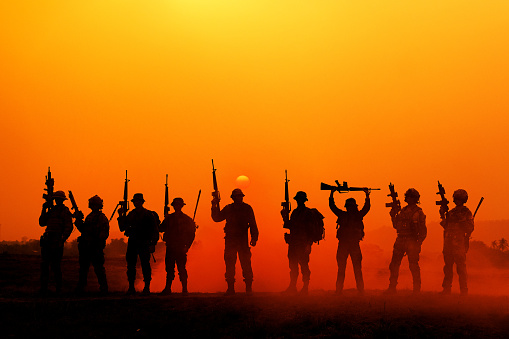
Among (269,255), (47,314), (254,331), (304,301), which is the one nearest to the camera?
(254,331)

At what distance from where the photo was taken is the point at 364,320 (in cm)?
1254

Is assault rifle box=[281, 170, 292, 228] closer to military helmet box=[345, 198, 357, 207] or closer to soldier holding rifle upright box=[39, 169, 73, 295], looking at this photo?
military helmet box=[345, 198, 357, 207]

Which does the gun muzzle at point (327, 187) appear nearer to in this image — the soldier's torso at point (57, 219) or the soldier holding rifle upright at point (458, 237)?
the soldier holding rifle upright at point (458, 237)

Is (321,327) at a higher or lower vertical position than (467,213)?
lower

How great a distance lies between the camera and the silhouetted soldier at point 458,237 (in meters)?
17.1

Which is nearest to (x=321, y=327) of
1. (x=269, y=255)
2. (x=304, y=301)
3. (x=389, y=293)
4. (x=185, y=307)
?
(x=304, y=301)

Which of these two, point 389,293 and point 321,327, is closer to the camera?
point 321,327

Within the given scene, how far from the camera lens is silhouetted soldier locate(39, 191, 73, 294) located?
669 inches

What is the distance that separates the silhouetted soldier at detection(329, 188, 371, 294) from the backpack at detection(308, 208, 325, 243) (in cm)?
47

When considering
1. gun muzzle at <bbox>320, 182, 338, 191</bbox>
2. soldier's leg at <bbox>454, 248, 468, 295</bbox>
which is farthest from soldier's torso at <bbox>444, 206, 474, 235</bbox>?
gun muzzle at <bbox>320, 182, 338, 191</bbox>

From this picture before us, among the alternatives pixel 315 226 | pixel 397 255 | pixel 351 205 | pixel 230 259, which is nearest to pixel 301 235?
pixel 315 226

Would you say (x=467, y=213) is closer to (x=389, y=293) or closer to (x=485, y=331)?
(x=389, y=293)

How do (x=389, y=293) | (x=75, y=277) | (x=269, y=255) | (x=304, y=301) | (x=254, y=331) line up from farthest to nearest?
(x=269, y=255) → (x=75, y=277) → (x=389, y=293) → (x=304, y=301) → (x=254, y=331)

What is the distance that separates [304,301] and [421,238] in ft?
16.6
